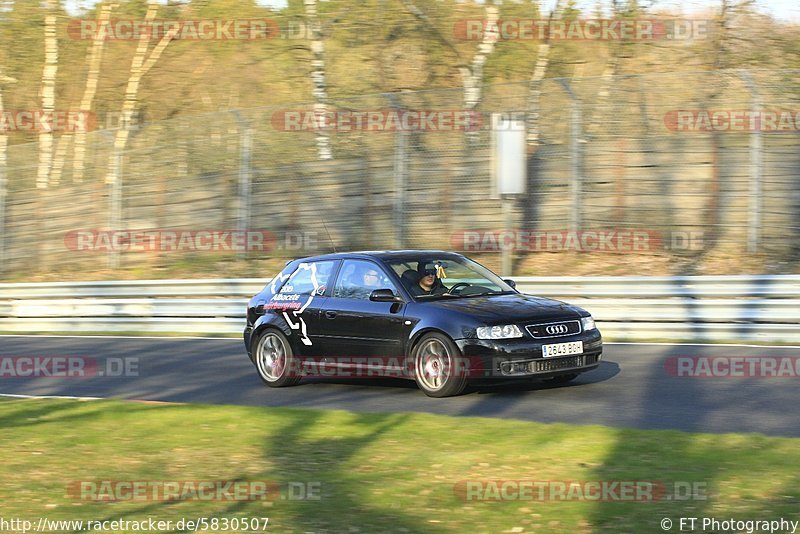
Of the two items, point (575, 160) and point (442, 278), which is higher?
point (575, 160)

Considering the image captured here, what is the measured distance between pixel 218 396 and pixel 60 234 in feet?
61.6

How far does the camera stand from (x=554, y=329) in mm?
11070

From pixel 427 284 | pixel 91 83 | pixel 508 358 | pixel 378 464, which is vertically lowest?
pixel 378 464

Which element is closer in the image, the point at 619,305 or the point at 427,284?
the point at 427,284

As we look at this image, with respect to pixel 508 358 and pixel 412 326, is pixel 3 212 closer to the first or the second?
pixel 412 326

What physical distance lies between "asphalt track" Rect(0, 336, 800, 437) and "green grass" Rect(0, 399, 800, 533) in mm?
767

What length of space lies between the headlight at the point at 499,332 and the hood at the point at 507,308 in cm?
6

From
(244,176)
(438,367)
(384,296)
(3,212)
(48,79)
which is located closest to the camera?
(438,367)

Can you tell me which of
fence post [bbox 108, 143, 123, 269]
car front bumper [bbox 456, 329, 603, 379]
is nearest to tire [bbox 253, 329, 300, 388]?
car front bumper [bbox 456, 329, 603, 379]

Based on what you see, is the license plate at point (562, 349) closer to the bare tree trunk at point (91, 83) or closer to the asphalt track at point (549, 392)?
the asphalt track at point (549, 392)

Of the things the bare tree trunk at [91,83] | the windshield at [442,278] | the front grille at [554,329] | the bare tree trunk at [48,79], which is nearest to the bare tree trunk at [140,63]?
the bare tree trunk at [91,83]

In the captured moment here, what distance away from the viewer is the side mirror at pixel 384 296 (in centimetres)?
1171

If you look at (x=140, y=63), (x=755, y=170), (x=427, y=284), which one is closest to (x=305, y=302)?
(x=427, y=284)

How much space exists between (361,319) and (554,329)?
211 cm
